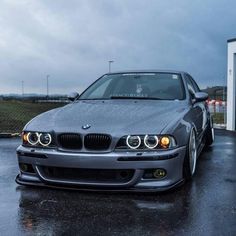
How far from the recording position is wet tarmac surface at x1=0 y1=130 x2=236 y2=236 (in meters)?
3.87

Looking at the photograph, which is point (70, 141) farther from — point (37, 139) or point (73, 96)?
point (73, 96)

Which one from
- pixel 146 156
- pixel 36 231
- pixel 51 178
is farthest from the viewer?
pixel 51 178

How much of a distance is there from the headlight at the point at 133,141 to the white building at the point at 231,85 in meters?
8.82

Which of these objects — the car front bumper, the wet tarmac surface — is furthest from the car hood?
the wet tarmac surface

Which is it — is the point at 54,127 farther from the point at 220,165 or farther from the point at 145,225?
the point at 220,165

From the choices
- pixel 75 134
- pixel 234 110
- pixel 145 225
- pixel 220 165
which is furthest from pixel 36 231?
pixel 234 110

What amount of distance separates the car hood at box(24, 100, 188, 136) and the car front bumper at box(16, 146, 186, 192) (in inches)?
10.4

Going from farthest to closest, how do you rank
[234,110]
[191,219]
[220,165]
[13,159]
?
[234,110] < [13,159] < [220,165] < [191,219]

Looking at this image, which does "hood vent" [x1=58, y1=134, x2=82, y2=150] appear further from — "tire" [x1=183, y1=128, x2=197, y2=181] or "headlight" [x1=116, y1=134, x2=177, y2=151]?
"tire" [x1=183, y1=128, x2=197, y2=181]

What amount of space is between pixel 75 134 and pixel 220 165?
9.52 ft

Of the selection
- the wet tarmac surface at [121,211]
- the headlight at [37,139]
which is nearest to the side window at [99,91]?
the headlight at [37,139]

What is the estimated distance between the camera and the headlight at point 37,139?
16.4ft

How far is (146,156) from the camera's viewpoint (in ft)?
15.4

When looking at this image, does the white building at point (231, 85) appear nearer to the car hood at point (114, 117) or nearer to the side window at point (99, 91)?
the side window at point (99, 91)
